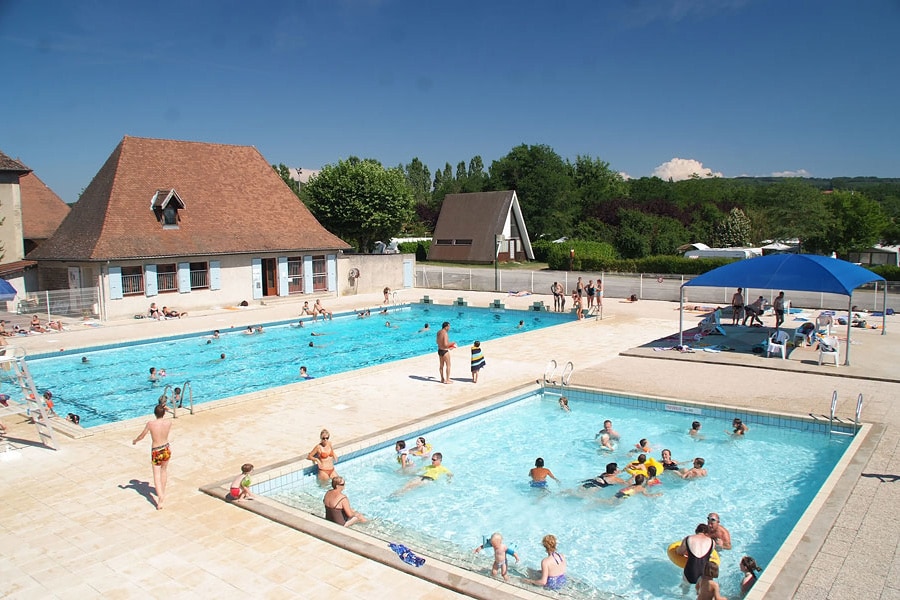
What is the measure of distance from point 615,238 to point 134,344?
4212 centimetres

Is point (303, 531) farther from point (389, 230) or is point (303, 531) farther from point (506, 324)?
point (389, 230)

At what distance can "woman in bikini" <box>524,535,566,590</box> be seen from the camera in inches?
286

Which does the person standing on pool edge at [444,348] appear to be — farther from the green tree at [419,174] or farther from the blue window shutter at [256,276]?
the green tree at [419,174]

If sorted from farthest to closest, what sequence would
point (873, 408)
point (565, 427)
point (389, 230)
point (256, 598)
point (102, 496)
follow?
point (389, 230), point (565, 427), point (873, 408), point (102, 496), point (256, 598)

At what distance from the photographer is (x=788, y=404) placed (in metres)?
13.2

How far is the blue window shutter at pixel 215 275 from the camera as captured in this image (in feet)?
94.7

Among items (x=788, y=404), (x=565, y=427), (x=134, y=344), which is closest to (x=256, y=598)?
(x=565, y=427)

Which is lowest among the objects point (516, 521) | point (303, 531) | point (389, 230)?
point (516, 521)

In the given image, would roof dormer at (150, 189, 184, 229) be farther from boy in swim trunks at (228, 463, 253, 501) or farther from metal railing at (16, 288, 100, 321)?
boy in swim trunks at (228, 463, 253, 501)

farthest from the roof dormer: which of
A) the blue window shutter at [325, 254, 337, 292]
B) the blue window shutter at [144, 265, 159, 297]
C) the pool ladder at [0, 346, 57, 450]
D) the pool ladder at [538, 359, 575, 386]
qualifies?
the pool ladder at [538, 359, 575, 386]

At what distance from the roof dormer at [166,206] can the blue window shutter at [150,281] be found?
2446 mm

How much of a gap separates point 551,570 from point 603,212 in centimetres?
5876

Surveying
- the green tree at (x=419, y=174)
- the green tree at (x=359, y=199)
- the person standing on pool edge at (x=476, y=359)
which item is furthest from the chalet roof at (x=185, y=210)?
the green tree at (x=419, y=174)

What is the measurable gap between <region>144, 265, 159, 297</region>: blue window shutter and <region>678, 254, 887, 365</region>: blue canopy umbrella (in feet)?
68.1
